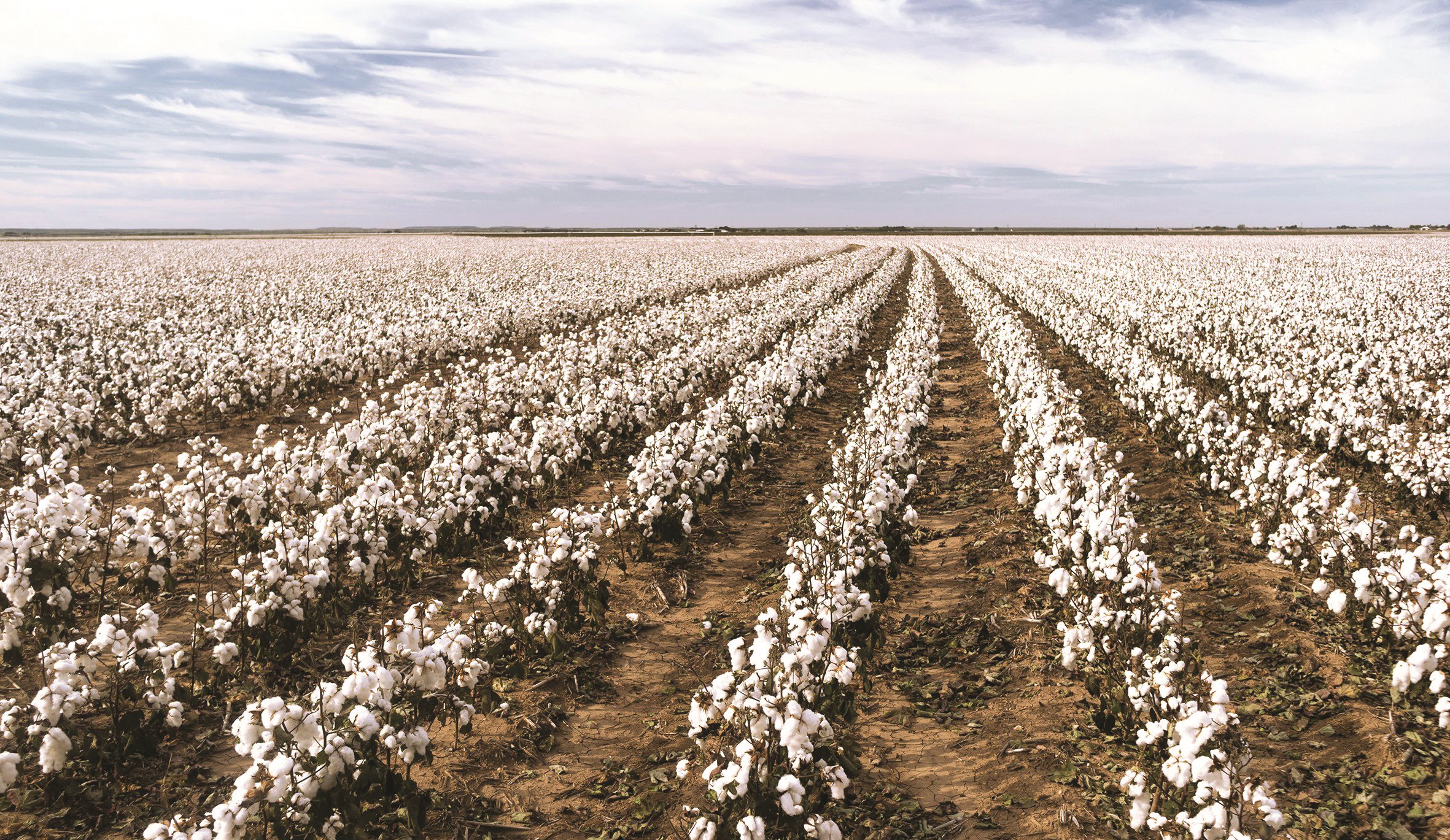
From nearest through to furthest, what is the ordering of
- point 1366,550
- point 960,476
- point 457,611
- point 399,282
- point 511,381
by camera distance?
point 1366,550 → point 457,611 → point 960,476 → point 511,381 → point 399,282

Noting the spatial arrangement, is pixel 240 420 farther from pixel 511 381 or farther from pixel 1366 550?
pixel 1366 550

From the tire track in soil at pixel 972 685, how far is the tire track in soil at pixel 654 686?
1502 millimetres

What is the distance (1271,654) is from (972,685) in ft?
9.03

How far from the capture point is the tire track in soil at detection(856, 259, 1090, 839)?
5.39 m

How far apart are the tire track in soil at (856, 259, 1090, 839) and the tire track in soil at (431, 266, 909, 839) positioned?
150cm

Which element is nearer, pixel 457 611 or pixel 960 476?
pixel 457 611

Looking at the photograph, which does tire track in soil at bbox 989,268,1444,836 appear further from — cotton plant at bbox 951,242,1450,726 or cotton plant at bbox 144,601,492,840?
cotton plant at bbox 144,601,492,840

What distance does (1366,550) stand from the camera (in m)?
7.20

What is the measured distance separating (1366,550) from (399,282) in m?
42.5

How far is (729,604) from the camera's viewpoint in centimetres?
831

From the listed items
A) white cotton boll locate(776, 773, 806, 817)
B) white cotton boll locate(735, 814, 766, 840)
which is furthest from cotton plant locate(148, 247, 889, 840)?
white cotton boll locate(776, 773, 806, 817)

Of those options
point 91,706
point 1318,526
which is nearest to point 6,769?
point 91,706

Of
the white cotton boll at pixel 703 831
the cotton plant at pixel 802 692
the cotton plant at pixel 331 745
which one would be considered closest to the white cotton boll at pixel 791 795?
the cotton plant at pixel 802 692

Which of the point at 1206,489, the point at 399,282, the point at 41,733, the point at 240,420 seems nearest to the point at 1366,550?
the point at 1206,489
